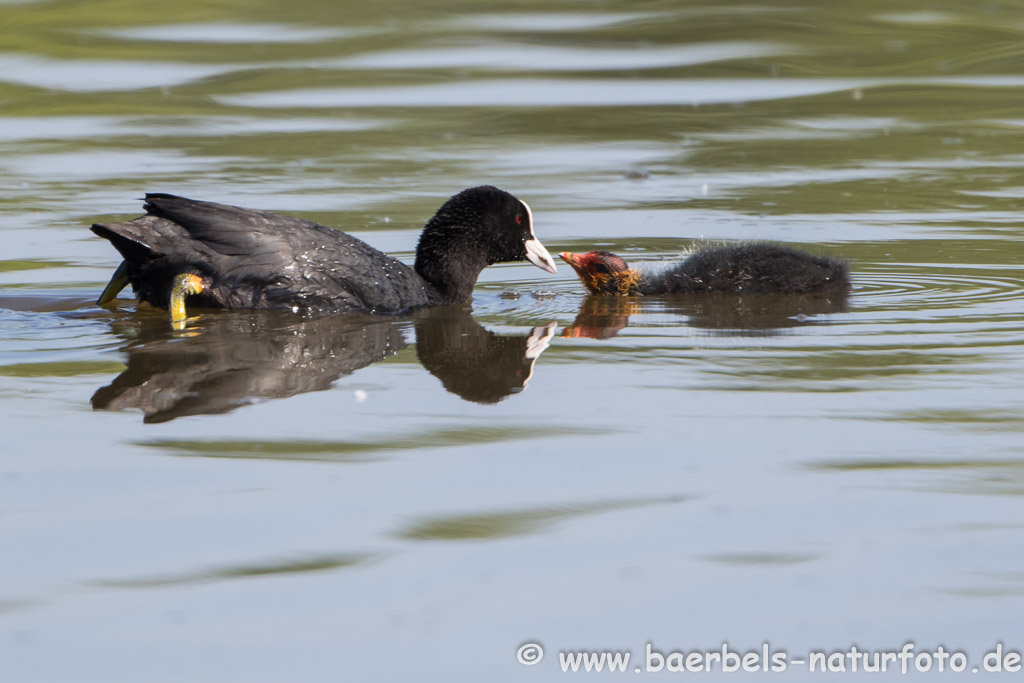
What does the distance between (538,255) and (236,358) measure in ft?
8.10

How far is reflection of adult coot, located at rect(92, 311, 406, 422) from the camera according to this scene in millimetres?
5359

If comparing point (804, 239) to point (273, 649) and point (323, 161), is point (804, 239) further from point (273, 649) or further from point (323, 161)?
point (273, 649)

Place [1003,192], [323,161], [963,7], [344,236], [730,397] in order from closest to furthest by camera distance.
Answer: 1. [730,397]
2. [344,236]
3. [1003,192]
4. [323,161]
5. [963,7]

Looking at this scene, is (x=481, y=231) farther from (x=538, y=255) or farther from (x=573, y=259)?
(x=573, y=259)

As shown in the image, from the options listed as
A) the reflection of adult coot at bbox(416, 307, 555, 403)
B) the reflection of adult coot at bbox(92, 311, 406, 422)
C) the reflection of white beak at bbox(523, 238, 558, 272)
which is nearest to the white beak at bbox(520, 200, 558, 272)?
the reflection of white beak at bbox(523, 238, 558, 272)

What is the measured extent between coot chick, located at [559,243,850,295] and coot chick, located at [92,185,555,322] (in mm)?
748

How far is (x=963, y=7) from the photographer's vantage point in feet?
55.2

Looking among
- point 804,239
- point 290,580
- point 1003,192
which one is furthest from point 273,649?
point 1003,192

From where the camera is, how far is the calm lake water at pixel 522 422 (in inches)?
139

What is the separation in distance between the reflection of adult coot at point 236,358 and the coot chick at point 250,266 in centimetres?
11

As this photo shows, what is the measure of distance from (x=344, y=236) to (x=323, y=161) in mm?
4282

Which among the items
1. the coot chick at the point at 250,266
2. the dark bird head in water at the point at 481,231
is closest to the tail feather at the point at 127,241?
the coot chick at the point at 250,266

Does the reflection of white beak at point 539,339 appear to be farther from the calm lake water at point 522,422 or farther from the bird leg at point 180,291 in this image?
the bird leg at point 180,291

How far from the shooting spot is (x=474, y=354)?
21.0ft
